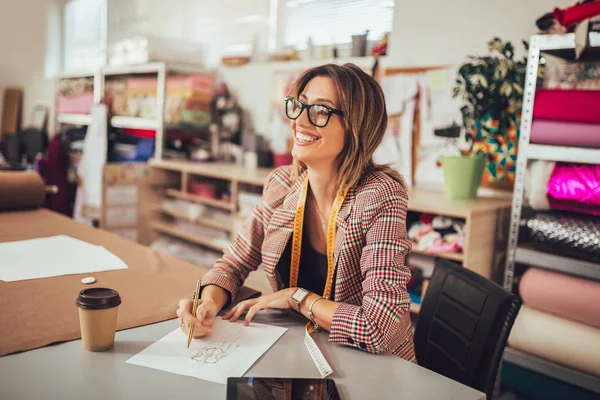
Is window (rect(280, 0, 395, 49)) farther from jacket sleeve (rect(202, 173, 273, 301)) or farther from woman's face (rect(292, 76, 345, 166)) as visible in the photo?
jacket sleeve (rect(202, 173, 273, 301))

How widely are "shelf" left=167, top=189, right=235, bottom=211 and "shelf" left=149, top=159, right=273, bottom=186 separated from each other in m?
0.16

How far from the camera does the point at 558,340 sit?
2100 millimetres

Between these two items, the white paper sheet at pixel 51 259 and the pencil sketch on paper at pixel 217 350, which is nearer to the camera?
the pencil sketch on paper at pixel 217 350

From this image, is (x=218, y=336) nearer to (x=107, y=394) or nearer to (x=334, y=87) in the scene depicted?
(x=107, y=394)

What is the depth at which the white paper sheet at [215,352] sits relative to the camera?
1037 millimetres

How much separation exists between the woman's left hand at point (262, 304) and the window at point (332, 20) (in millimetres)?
2310

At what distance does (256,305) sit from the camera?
132 cm

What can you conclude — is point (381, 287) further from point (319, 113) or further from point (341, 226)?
point (319, 113)

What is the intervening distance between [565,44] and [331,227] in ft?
4.24

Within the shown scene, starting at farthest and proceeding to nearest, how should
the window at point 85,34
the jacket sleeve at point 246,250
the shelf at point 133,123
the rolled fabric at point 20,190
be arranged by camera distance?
the window at point 85,34 → the shelf at point 133,123 → the rolled fabric at point 20,190 → the jacket sleeve at point 246,250

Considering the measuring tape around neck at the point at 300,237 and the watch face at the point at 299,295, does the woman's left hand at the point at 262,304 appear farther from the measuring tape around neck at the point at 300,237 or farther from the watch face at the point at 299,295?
the measuring tape around neck at the point at 300,237

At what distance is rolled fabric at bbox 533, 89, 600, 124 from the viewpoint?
200 centimetres

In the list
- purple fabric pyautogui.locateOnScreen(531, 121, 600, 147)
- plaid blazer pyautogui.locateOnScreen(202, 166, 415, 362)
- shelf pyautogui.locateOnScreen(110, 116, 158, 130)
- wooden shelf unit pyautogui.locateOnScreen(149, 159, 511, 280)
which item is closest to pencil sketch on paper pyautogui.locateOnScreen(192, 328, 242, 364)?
plaid blazer pyautogui.locateOnScreen(202, 166, 415, 362)

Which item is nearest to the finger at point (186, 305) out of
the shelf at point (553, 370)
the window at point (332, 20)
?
the shelf at point (553, 370)
